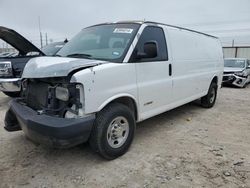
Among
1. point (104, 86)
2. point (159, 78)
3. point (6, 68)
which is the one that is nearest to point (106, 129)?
point (104, 86)

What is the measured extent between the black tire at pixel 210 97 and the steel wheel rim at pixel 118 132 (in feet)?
12.3

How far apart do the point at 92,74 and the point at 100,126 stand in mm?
690

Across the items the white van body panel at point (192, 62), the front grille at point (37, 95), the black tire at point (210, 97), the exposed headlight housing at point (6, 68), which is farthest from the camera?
the black tire at point (210, 97)

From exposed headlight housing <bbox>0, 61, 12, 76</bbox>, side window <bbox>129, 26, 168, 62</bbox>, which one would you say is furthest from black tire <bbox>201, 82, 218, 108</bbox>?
exposed headlight housing <bbox>0, 61, 12, 76</bbox>

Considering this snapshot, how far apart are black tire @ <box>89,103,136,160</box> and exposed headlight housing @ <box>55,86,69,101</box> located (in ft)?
1.61

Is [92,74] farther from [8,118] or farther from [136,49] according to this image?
[8,118]

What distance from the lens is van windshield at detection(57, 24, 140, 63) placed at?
3.78 metres

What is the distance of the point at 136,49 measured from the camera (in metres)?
3.87

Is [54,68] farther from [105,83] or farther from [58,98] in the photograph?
[105,83]

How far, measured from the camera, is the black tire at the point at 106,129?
331cm

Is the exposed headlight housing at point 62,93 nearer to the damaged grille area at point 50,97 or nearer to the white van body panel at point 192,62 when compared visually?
the damaged grille area at point 50,97

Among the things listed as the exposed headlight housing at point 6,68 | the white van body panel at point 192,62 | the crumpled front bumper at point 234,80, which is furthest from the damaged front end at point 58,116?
the crumpled front bumper at point 234,80

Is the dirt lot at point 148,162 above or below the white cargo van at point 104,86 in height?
below

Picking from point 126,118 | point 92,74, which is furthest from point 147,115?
point 92,74
